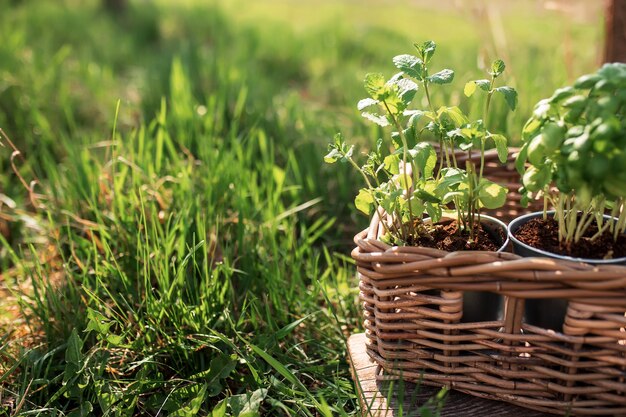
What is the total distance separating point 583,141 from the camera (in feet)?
3.16

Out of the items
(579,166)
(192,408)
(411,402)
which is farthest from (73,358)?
(579,166)

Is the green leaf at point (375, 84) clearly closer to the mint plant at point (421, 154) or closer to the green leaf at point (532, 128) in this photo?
the mint plant at point (421, 154)

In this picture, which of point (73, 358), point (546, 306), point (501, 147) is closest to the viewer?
point (546, 306)

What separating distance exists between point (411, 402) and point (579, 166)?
478 mm

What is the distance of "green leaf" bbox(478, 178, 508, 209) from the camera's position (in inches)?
46.8

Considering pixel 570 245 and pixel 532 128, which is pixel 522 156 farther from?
pixel 570 245

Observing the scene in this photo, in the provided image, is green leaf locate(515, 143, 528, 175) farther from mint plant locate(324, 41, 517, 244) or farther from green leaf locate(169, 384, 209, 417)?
green leaf locate(169, 384, 209, 417)

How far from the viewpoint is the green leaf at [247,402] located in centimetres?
124

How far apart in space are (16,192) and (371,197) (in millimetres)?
1498

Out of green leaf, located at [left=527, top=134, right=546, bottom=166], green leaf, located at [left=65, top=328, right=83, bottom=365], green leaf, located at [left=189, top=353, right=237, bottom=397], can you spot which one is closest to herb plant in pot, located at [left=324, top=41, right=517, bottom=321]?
green leaf, located at [left=527, top=134, right=546, bottom=166]

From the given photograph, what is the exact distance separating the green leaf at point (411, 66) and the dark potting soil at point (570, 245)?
13.0 inches

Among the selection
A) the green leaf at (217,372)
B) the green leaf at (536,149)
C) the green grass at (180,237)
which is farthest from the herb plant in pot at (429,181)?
the green leaf at (217,372)

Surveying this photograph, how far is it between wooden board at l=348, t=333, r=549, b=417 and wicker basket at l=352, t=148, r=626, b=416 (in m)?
0.03

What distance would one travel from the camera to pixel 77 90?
3.08 meters
